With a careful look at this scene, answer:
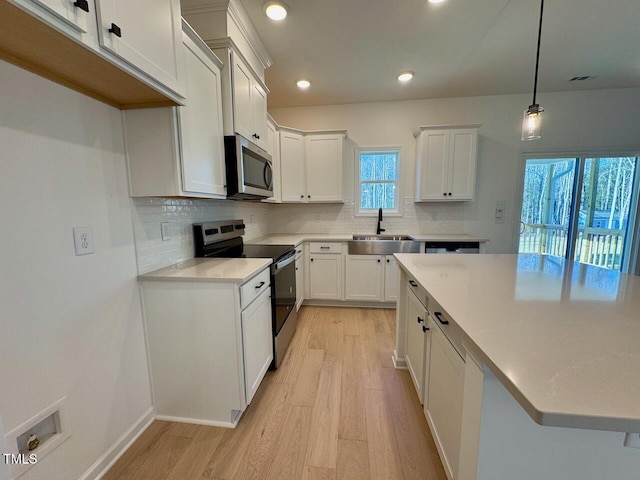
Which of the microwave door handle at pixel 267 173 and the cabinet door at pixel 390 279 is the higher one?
the microwave door handle at pixel 267 173

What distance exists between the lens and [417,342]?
65.8 inches

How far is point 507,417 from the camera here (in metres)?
0.78

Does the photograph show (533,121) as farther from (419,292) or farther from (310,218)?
(310,218)

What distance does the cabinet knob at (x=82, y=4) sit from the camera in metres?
0.79

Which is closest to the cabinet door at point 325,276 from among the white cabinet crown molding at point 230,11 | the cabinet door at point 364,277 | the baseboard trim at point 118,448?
the cabinet door at point 364,277

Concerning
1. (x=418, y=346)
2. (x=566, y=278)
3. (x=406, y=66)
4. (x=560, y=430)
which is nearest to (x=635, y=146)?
(x=406, y=66)

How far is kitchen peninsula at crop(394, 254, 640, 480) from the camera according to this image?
0.54 m

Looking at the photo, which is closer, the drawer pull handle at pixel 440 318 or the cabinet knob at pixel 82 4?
the cabinet knob at pixel 82 4

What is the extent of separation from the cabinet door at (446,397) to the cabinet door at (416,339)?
0.48 feet

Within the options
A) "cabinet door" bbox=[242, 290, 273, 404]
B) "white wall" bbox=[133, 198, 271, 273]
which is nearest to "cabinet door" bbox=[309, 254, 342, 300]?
"white wall" bbox=[133, 198, 271, 273]

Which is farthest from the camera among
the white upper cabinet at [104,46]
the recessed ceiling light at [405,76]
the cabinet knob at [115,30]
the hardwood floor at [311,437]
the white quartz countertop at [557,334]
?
the recessed ceiling light at [405,76]

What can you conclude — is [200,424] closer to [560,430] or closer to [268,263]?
[268,263]

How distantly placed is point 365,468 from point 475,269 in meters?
1.21

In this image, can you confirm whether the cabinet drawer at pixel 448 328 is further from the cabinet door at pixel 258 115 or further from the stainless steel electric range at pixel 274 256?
the cabinet door at pixel 258 115
